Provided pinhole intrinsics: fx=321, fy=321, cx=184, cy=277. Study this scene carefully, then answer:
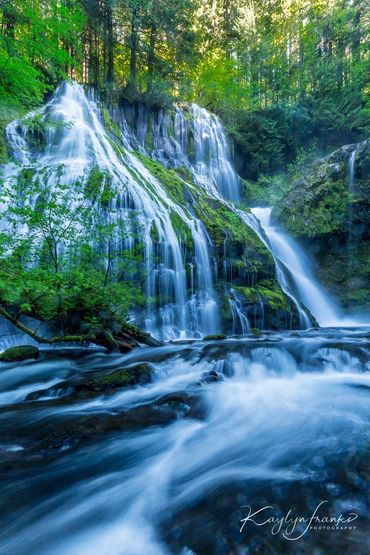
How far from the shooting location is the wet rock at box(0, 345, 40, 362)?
5918 millimetres

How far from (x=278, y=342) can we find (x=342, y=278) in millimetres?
7248

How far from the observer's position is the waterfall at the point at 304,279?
1116 centimetres

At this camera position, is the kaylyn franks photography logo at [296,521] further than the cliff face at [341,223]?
No

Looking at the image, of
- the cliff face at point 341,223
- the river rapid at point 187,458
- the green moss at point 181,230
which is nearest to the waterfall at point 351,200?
the cliff face at point 341,223

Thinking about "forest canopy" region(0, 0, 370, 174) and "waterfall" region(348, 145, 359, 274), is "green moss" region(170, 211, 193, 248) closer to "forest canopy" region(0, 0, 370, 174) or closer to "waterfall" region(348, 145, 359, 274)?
"waterfall" region(348, 145, 359, 274)

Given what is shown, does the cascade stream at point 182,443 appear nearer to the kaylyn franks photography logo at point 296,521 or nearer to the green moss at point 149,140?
the kaylyn franks photography logo at point 296,521

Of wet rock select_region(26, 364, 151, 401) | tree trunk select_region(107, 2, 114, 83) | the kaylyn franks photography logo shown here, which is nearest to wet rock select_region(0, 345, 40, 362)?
wet rock select_region(26, 364, 151, 401)

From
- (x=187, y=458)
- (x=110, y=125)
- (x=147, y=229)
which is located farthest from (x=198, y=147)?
(x=187, y=458)

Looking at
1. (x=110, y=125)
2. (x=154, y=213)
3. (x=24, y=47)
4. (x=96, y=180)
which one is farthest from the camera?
(x=110, y=125)

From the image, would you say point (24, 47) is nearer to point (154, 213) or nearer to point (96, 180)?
point (96, 180)

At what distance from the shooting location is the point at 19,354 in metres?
6.02

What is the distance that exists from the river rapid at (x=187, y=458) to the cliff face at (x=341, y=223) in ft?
24.9

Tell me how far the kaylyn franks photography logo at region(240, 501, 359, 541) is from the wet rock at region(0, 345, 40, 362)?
5.25m

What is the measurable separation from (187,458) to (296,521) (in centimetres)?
125
